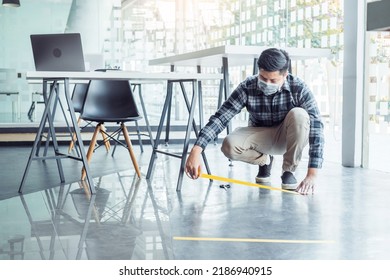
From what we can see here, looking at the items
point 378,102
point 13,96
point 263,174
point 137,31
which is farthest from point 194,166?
point 137,31

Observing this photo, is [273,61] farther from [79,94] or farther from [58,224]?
[79,94]

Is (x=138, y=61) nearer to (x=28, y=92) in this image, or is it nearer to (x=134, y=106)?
(x=28, y=92)

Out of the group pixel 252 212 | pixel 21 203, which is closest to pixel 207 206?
pixel 252 212

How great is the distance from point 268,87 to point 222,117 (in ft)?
1.00

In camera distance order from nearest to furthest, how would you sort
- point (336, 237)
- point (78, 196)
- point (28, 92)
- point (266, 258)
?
point (266, 258) → point (336, 237) → point (78, 196) → point (28, 92)

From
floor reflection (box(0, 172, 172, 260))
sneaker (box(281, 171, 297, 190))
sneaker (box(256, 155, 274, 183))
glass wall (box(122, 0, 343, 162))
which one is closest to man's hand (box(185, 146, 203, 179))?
floor reflection (box(0, 172, 172, 260))

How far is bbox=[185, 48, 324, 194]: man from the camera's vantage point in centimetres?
274

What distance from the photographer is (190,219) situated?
8.13ft

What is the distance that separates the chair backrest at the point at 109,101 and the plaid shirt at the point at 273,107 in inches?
41.4

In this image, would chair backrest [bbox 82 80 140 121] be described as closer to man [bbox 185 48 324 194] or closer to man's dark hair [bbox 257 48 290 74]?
man [bbox 185 48 324 194]

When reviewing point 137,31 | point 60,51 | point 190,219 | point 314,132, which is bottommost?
point 190,219

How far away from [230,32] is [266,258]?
229 inches

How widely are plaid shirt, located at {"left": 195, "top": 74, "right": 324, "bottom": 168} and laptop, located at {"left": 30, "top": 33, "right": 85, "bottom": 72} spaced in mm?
1254

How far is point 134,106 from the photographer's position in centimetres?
388
